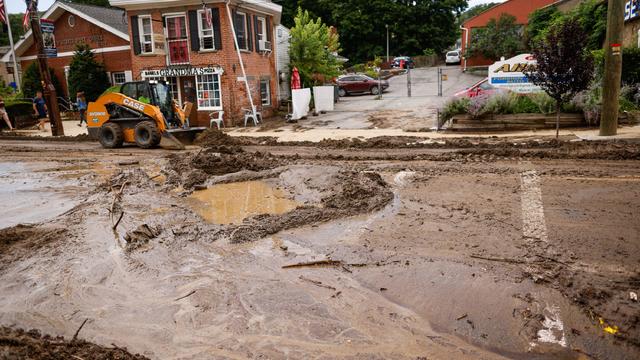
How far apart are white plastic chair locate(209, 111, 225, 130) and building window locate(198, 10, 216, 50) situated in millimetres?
2853

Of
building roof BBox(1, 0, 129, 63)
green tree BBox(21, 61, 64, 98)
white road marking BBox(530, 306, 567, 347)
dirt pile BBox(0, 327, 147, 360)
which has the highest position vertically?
building roof BBox(1, 0, 129, 63)

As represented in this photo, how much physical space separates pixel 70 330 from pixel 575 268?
16.5 ft

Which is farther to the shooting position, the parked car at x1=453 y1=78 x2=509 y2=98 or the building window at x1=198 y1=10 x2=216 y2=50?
the building window at x1=198 y1=10 x2=216 y2=50

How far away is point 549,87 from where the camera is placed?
13.1 m

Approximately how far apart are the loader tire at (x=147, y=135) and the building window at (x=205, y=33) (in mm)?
7697

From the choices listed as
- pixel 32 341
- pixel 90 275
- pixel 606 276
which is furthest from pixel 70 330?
pixel 606 276

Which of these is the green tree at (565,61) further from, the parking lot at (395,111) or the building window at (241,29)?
the building window at (241,29)

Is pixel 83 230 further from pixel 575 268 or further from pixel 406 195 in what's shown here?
pixel 575 268

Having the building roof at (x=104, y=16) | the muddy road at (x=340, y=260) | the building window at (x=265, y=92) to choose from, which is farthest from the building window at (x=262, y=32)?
the muddy road at (x=340, y=260)

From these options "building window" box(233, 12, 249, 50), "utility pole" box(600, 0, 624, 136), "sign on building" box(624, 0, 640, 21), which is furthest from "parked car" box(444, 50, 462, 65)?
"utility pole" box(600, 0, 624, 136)

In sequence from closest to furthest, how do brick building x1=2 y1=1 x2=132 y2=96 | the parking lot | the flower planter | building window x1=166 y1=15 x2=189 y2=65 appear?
the flower planter
the parking lot
building window x1=166 y1=15 x2=189 y2=65
brick building x1=2 y1=1 x2=132 y2=96

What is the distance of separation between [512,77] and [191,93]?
13621mm

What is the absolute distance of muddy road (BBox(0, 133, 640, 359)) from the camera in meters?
4.30

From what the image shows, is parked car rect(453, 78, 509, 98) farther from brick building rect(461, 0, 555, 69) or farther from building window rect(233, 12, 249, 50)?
brick building rect(461, 0, 555, 69)
